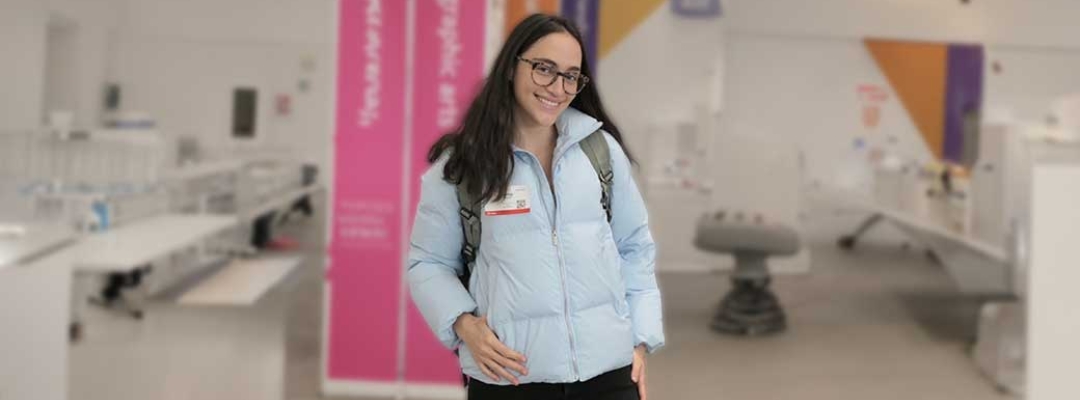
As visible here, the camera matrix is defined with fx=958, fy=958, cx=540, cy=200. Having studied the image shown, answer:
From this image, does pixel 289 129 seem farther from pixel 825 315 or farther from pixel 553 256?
pixel 553 256

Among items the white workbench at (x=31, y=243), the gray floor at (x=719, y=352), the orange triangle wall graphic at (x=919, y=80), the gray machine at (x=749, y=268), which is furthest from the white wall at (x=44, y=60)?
the orange triangle wall graphic at (x=919, y=80)

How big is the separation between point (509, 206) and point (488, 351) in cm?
24

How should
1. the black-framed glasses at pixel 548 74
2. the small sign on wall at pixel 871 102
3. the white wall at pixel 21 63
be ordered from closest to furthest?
the black-framed glasses at pixel 548 74, the white wall at pixel 21 63, the small sign on wall at pixel 871 102

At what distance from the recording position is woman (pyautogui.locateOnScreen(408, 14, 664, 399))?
156 cm

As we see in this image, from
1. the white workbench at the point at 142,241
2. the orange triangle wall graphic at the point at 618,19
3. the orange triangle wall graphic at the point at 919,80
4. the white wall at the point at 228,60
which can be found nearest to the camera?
the white workbench at the point at 142,241

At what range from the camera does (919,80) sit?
838cm

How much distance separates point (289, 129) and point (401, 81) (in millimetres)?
1929

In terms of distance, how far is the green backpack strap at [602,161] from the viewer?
162 centimetres

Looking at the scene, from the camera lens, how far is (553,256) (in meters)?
1.57

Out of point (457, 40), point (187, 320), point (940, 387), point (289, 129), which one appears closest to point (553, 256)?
point (457, 40)

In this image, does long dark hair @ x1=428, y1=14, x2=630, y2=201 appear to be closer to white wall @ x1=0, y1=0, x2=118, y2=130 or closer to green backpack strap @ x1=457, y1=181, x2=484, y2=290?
green backpack strap @ x1=457, y1=181, x2=484, y2=290

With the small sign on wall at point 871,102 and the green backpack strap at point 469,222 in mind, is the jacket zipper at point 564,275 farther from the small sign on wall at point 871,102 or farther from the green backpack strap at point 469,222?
the small sign on wall at point 871,102

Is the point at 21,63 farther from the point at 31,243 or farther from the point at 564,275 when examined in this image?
the point at 564,275

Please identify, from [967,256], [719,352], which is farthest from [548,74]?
[967,256]
